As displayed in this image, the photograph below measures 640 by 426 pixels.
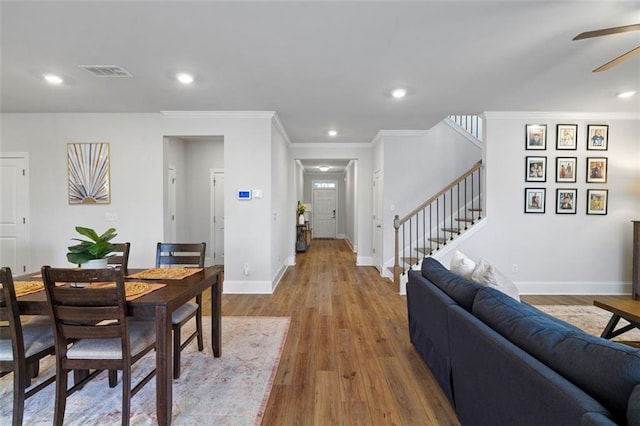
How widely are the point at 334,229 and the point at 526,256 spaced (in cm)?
770

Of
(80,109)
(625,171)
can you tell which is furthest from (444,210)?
(80,109)

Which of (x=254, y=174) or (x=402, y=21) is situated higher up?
(x=402, y=21)

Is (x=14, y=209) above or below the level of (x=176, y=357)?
above

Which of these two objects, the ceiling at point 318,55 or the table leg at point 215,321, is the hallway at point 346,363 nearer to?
the table leg at point 215,321

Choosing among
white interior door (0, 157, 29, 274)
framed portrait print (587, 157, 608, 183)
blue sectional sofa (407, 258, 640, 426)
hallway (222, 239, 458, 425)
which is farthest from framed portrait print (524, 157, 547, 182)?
white interior door (0, 157, 29, 274)

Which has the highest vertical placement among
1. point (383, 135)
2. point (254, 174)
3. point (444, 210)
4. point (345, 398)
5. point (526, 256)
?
point (383, 135)

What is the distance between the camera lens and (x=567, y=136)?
4391mm

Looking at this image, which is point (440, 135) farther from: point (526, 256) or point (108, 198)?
point (108, 198)

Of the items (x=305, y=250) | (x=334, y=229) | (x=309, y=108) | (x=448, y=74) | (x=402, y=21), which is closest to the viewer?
(x=402, y=21)

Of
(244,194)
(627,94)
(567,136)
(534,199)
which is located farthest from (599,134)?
(244,194)

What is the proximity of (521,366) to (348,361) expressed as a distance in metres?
1.59

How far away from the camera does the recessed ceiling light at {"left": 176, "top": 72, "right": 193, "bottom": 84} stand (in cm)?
310

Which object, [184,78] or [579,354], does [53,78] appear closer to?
[184,78]

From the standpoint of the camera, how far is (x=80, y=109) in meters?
4.24
